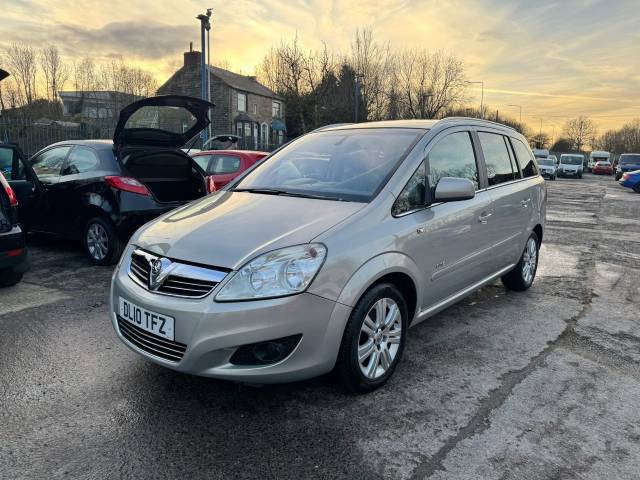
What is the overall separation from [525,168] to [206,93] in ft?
57.6

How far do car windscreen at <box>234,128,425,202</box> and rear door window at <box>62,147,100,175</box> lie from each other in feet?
9.43

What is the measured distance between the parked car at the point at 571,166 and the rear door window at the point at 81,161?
38.4 meters

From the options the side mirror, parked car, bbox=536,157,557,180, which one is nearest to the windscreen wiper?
the side mirror

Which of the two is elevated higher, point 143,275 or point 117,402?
point 143,275

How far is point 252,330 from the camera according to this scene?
8.32ft

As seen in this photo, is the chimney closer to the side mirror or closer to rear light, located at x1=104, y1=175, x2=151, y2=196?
rear light, located at x1=104, y1=175, x2=151, y2=196

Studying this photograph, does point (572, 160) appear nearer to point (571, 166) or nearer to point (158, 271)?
point (571, 166)

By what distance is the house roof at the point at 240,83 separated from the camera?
132ft

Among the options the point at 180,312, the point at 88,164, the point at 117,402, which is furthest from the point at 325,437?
the point at 88,164

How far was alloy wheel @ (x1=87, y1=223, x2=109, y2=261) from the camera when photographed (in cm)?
612

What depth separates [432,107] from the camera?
1848 inches

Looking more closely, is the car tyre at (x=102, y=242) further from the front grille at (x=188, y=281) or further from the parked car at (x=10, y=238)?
the front grille at (x=188, y=281)

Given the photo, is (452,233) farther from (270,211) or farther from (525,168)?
(525,168)

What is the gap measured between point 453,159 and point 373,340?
1.74m
